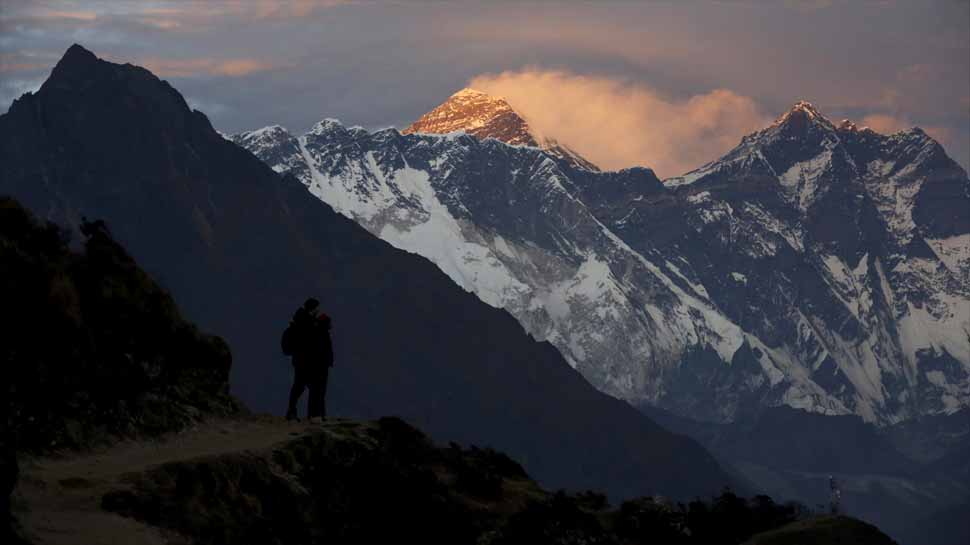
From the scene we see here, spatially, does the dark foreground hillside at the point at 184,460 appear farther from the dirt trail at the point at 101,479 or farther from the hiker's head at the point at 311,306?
the hiker's head at the point at 311,306

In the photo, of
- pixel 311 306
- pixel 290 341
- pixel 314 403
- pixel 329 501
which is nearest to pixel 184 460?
pixel 329 501

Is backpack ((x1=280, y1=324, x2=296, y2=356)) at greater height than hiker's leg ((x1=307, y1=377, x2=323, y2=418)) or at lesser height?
greater

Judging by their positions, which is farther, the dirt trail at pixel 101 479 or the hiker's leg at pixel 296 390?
the hiker's leg at pixel 296 390

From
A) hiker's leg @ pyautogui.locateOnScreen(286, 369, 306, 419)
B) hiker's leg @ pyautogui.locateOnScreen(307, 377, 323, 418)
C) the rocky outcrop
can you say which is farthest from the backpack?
the rocky outcrop

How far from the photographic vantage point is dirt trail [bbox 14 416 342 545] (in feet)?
105

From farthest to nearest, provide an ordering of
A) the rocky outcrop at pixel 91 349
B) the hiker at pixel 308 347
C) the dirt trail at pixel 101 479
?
the hiker at pixel 308 347 < the rocky outcrop at pixel 91 349 < the dirt trail at pixel 101 479

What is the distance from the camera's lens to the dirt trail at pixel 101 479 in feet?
105

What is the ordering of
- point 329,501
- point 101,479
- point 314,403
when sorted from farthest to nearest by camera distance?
point 314,403 < point 329,501 < point 101,479

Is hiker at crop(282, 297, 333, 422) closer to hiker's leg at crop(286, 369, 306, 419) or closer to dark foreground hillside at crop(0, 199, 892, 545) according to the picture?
hiker's leg at crop(286, 369, 306, 419)

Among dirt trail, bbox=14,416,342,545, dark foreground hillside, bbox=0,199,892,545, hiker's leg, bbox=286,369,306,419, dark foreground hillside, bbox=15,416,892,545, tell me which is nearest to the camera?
dirt trail, bbox=14,416,342,545

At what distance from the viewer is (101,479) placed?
3566 cm

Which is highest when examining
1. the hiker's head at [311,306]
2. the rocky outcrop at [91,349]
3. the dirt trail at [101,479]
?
the hiker's head at [311,306]

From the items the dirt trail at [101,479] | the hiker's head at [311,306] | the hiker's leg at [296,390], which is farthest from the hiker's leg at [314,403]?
the dirt trail at [101,479]

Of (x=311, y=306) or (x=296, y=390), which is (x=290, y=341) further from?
(x=296, y=390)
